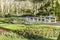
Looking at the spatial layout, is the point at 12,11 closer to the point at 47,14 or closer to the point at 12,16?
the point at 12,16

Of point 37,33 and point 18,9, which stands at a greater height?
point 18,9

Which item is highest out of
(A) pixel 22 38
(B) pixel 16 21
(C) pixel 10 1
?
(C) pixel 10 1

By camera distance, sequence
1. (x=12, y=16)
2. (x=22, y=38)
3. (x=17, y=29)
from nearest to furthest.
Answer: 1. (x=22, y=38)
2. (x=17, y=29)
3. (x=12, y=16)

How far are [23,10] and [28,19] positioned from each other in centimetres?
38

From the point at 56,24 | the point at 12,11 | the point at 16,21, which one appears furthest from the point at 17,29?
the point at 56,24

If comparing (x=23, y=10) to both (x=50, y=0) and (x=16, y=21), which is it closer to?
(x=16, y=21)

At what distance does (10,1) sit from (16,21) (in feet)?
2.10

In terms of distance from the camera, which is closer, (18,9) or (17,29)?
(17,29)

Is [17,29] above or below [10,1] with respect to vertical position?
below

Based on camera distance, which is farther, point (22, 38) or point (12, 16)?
point (12, 16)

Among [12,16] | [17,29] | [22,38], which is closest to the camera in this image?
[22,38]

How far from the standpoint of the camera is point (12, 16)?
17.9ft

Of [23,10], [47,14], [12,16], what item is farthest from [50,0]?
[12,16]

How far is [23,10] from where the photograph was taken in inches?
221
